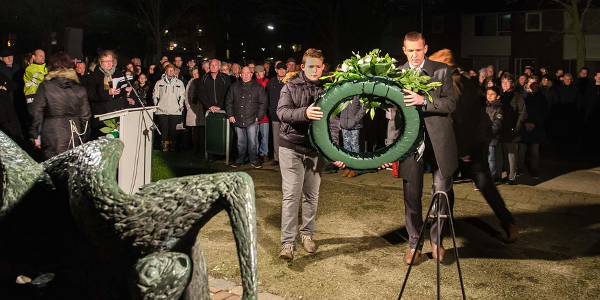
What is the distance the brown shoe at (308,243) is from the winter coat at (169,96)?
8104 mm

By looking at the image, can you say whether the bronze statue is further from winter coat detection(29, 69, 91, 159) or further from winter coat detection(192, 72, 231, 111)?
winter coat detection(192, 72, 231, 111)

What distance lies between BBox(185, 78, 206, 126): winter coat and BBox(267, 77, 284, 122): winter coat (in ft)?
7.15

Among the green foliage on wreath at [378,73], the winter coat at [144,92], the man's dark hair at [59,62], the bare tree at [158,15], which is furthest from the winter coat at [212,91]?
the bare tree at [158,15]

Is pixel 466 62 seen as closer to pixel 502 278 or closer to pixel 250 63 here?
pixel 250 63

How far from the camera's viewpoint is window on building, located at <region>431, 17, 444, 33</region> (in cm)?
4516

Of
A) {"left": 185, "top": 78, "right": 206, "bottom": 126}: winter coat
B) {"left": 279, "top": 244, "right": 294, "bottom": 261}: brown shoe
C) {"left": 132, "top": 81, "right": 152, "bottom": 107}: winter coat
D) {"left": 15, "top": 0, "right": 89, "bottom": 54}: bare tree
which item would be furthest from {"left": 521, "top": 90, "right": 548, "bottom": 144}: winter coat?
{"left": 15, "top": 0, "right": 89, "bottom": 54}: bare tree

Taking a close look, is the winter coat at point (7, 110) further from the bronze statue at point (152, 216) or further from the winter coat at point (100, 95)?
the bronze statue at point (152, 216)

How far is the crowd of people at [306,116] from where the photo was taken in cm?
592

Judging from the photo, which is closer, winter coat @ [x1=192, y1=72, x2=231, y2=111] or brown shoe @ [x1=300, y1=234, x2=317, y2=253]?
brown shoe @ [x1=300, y1=234, x2=317, y2=253]

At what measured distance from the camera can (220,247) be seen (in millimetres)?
6430

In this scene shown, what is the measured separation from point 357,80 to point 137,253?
9.52 feet

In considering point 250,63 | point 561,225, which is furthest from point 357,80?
point 250,63

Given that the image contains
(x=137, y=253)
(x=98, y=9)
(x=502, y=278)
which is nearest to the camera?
(x=137, y=253)

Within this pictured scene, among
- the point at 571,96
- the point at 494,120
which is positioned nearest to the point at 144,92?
the point at 494,120
